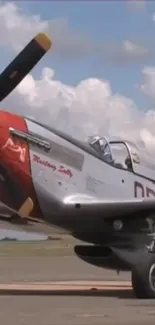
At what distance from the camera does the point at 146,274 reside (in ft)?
55.9

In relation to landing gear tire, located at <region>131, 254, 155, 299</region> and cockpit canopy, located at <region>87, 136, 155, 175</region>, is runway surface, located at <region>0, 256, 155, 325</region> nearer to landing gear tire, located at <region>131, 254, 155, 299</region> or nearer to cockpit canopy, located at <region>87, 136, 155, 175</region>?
landing gear tire, located at <region>131, 254, 155, 299</region>

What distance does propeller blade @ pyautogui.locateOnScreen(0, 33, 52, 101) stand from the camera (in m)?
17.0

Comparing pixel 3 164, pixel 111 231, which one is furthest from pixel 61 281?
pixel 3 164

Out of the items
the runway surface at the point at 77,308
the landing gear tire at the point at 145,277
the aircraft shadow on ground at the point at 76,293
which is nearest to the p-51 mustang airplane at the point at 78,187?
the landing gear tire at the point at 145,277

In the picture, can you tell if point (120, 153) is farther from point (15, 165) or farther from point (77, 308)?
point (77, 308)

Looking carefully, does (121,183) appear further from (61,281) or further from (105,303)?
(61,281)

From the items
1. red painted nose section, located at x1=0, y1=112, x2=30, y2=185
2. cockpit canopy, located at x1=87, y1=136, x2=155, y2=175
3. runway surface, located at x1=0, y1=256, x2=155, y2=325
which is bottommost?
runway surface, located at x1=0, y1=256, x2=155, y2=325

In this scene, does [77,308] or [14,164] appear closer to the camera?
[77,308]

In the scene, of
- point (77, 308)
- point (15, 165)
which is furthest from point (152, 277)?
point (15, 165)

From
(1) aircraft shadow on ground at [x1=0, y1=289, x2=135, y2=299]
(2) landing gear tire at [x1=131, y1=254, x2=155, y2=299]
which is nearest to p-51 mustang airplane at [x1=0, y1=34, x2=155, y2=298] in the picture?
(2) landing gear tire at [x1=131, y1=254, x2=155, y2=299]

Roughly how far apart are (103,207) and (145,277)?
1.71m

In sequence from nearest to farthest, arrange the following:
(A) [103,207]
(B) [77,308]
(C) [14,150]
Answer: (B) [77,308] → (C) [14,150] → (A) [103,207]

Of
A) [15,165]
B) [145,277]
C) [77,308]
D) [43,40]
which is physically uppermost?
[43,40]

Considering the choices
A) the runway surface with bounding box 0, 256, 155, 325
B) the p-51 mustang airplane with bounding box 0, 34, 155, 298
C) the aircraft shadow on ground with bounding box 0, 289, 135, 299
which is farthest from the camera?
the aircraft shadow on ground with bounding box 0, 289, 135, 299
